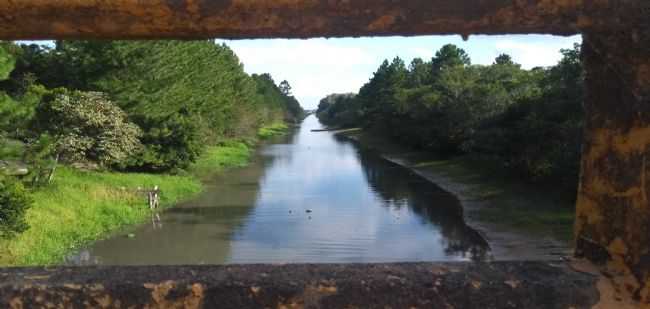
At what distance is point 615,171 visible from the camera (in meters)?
1.61

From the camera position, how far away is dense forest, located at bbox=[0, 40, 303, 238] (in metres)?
16.9

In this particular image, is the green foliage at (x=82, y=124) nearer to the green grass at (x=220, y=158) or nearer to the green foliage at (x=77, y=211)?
the green foliage at (x=77, y=211)

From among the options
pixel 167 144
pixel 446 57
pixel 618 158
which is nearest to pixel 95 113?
pixel 167 144

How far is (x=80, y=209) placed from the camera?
19.5 metres

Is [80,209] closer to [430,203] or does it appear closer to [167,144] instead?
[167,144]

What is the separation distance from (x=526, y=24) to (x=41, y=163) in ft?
64.7

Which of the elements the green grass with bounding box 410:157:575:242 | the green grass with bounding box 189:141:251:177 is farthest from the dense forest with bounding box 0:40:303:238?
the green grass with bounding box 410:157:575:242

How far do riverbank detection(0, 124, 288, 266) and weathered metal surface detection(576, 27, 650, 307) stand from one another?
47.2 ft

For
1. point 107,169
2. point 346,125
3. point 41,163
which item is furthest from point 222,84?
point 346,125

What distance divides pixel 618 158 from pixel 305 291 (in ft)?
3.06

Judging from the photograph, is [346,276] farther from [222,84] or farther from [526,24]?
[222,84]

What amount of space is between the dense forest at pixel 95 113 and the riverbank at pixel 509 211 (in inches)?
548

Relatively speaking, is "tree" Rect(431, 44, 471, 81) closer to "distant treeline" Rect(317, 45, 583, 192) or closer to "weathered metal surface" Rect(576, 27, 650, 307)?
"distant treeline" Rect(317, 45, 583, 192)

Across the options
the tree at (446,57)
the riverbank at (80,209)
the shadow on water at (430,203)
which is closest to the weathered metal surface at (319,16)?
the riverbank at (80,209)
